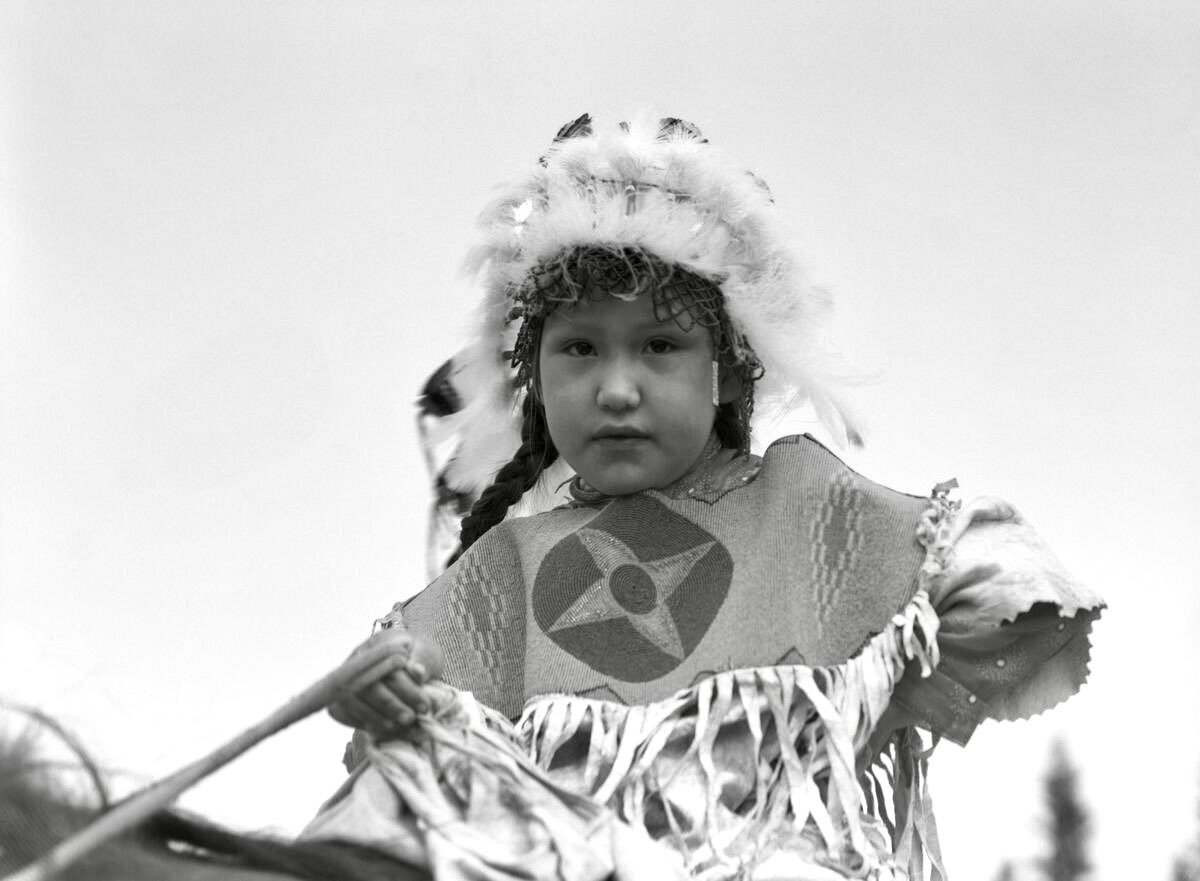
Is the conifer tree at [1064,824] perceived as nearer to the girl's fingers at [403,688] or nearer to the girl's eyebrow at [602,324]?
the girl's eyebrow at [602,324]

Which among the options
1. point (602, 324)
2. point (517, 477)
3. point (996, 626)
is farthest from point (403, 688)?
point (517, 477)

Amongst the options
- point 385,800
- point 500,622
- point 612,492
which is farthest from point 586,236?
point 385,800

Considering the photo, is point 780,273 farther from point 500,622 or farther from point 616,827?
point 616,827

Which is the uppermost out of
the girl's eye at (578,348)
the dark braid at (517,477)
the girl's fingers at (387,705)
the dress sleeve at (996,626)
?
the girl's eye at (578,348)

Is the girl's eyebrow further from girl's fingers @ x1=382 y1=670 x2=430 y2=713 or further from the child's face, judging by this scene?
girl's fingers @ x1=382 y1=670 x2=430 y2=713

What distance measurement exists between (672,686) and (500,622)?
1.34 ft

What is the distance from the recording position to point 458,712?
2.45 meters

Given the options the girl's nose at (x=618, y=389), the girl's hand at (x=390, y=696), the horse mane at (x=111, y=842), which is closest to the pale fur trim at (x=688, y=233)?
the girl's nose at (x=618, y=389)

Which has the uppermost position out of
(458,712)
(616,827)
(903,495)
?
(903,495)

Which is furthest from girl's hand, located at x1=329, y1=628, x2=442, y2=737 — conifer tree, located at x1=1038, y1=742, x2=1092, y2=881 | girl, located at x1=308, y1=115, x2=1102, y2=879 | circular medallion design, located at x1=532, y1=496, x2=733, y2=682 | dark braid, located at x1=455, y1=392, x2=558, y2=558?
conifer tree, located at x1=1038, y1=742, x2=1092, y2=881

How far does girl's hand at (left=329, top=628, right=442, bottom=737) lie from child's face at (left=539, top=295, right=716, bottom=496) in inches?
30.8

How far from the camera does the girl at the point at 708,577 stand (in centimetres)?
278

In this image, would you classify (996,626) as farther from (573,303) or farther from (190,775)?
(190,775)

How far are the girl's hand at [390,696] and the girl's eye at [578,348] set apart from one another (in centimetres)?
85
